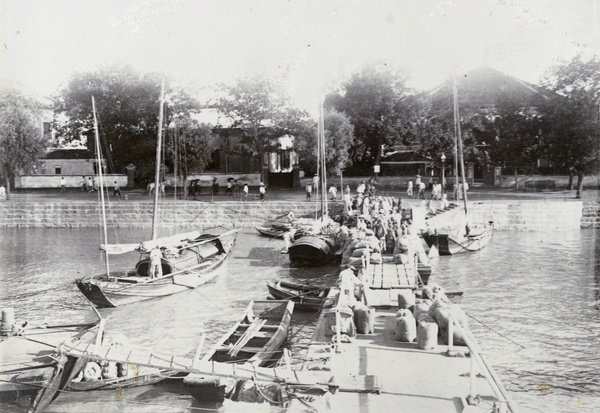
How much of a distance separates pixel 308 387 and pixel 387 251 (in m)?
16.7

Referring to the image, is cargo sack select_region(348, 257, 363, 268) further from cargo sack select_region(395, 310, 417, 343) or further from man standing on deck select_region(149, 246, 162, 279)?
man standing on deck select_region(149, 246, 162, 279)

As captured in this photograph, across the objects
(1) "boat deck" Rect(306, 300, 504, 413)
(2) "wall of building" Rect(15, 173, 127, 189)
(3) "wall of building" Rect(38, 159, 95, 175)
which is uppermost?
(3) "wall of building" Rect(38, 159, 95, 175)

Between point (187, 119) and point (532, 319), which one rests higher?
point (187, 119)

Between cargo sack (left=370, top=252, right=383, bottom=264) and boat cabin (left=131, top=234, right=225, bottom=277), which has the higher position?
cargo sack (left=370, top=252, right=383, bottom=264)

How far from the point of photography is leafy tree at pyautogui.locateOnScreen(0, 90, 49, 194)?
46188 mm

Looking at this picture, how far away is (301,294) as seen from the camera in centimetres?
2103

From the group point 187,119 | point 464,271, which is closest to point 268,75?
point 187,119

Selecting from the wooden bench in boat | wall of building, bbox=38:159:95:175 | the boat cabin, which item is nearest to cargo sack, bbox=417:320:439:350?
the wooden bench in boat

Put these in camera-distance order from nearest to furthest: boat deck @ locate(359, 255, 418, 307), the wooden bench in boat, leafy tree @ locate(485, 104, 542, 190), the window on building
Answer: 1. the wooden bench in boat
2. boat deck @ locate(359, 255, 418, 307)
3. leafy tree @ locate(485, 104, 542, 190)
4. the window on building

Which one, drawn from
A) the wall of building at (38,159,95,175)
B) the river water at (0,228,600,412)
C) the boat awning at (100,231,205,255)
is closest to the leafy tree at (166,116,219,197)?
the river water at (0,228,600,412)

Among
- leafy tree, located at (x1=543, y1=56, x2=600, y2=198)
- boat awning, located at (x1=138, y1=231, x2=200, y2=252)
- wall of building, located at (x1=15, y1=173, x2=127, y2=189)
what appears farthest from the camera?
wall of building, located at (x1=15, y1=173, x2=127, y2=189)

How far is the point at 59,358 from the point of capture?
11844 mm

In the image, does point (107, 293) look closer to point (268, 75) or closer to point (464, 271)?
point (464, 271)

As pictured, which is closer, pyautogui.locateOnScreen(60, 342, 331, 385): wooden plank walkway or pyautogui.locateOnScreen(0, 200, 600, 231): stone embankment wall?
pyautogui.locateOnScreen(60, 342, 331, 385): wooden plank walkway
